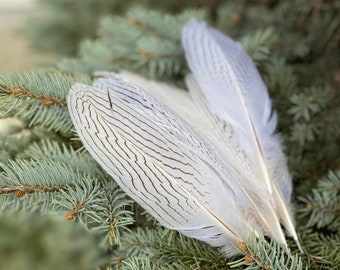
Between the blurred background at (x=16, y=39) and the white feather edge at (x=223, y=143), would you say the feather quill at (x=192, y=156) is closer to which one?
the white feather edge at (x=223, y=143)

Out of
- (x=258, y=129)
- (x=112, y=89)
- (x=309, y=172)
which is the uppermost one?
(x=112, y=89)

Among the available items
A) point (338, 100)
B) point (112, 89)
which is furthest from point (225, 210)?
point (338, 100)

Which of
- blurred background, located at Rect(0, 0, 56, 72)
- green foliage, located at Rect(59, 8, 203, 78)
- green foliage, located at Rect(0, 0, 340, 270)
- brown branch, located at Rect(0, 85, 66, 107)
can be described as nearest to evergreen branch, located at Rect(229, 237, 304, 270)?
green foliage, located at Rect(0, 0, 340, 270)

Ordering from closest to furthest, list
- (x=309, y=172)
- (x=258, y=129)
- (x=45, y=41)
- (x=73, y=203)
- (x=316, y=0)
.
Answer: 1. (x=73, y=203)
2. (x=258, y=129)
3. (x=309, y=172)
4. (x=316, y=0)
5. (x=45, y=41)

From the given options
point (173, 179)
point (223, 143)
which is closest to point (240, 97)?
point (223, 143)

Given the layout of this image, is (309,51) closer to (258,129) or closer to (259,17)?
(259,17)

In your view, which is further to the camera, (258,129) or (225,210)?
(258,129)
